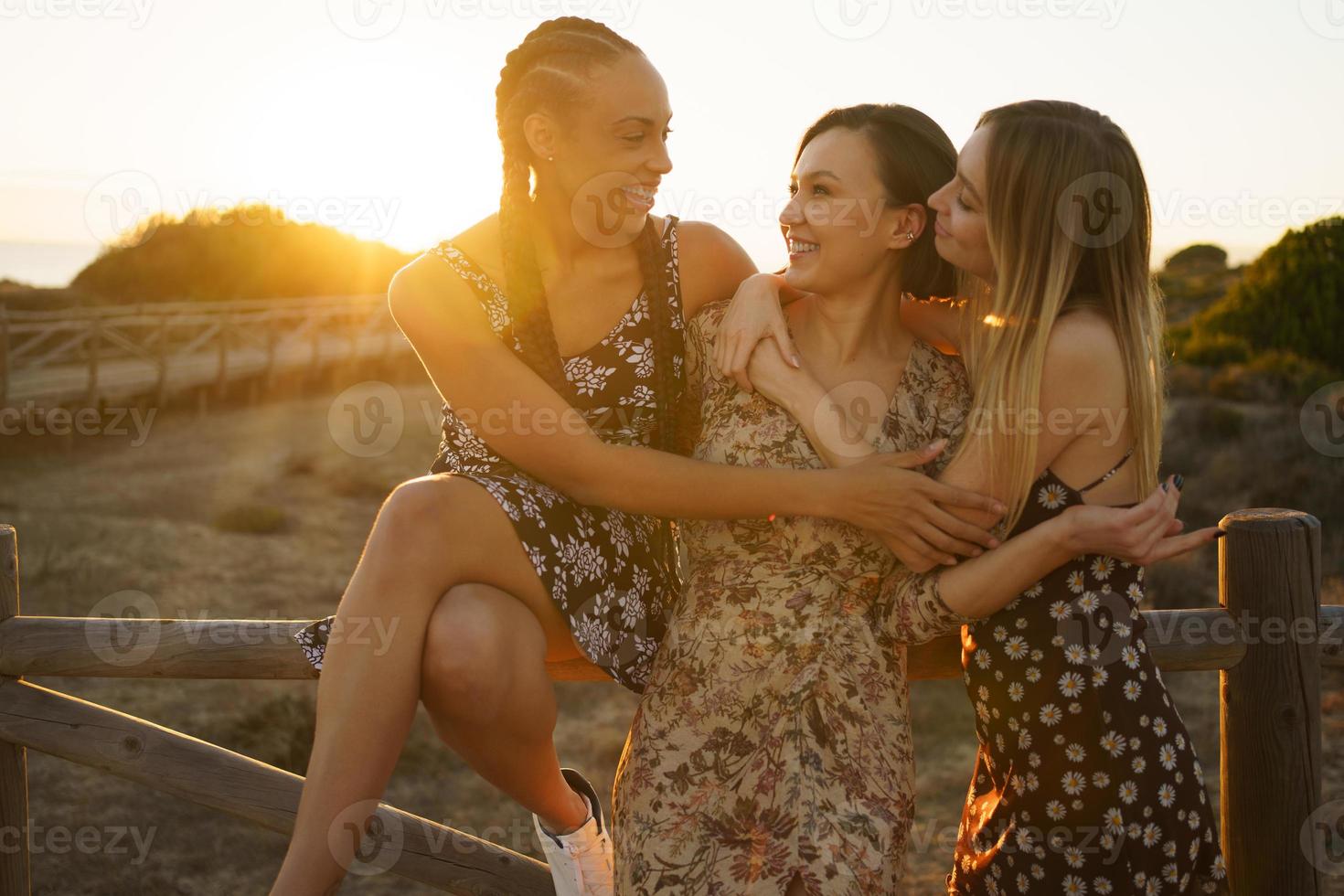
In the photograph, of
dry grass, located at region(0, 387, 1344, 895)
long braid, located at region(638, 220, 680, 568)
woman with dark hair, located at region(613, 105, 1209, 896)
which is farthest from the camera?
dry grass, located at region(0, 387, 1344, 895)

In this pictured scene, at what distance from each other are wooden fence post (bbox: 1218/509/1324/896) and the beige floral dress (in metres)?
0.72

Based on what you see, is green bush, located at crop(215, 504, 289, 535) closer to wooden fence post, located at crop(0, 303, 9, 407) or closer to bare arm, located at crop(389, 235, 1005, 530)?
wooden fence post, located at crop(0, 303, 9, 407)

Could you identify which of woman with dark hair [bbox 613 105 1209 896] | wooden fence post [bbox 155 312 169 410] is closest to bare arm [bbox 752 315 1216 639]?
woman with dark hair [bbox 613 105 1209 896]

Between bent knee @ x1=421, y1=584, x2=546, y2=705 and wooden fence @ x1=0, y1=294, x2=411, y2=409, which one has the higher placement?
wooden fence @ x1=0, y1=294, x2=411, y2=409

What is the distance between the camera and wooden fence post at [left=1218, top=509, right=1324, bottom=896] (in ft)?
7.95

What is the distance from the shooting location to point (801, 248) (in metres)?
2.40

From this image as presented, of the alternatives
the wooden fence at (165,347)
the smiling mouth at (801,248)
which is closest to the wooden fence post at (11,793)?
the smiling mouth at (801,248)

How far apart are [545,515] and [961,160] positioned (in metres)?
1.03

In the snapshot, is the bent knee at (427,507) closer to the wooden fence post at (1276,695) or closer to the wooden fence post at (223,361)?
the wooden fence post at (1276,695)

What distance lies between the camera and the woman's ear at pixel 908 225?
2389mm

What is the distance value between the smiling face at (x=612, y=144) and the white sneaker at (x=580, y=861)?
50.9 inches

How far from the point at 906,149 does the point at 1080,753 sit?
3.97 ft

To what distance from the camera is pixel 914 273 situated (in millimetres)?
2473

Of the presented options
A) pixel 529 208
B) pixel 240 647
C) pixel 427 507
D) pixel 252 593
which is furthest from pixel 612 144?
pixel 252 593
